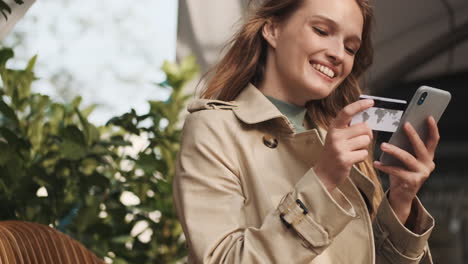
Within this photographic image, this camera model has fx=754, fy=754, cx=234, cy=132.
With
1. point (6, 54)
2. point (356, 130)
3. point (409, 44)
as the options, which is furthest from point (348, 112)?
point (409, 44)

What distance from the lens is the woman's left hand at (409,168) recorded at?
1346 mm

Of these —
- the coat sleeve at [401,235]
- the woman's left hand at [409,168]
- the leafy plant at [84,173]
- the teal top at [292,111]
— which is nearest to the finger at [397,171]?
the woman's left hand at [409,168]

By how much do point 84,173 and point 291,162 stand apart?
125 centimetres

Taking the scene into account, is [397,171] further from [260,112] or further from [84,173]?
[84,173]

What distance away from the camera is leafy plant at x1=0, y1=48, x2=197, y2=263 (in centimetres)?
214

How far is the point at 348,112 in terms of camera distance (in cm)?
122

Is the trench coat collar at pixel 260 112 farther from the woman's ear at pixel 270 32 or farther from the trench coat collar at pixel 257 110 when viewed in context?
the woman's ear at pixel 270 32

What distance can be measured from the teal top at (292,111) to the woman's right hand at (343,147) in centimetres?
29

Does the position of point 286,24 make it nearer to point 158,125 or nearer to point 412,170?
point 412,170

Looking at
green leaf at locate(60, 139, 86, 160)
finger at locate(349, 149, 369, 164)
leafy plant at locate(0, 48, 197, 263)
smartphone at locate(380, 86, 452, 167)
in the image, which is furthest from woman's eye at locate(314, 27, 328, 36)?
green leaf at locate(60, 139, 86, 160)

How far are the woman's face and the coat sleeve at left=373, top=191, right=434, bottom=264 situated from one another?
10.6 inches

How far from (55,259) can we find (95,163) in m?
1.18

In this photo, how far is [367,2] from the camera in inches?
62.2

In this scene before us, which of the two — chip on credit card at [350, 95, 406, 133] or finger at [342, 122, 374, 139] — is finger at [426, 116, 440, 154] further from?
finger at [342, 122, 374, 139]
